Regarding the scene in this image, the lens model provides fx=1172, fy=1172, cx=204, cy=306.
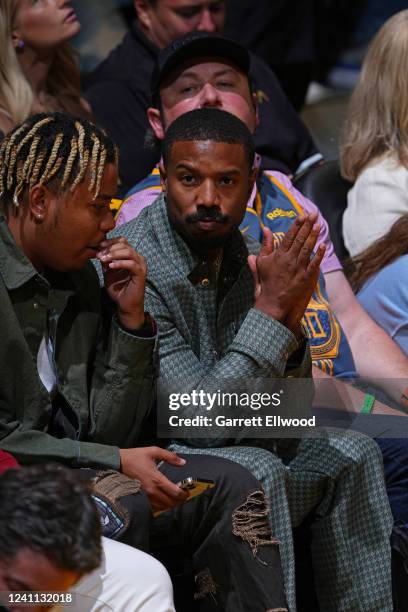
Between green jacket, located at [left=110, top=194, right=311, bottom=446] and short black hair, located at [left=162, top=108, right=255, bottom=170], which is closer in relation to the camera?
green jacket, located at [left=110, top=194, right=311, bottom=446]

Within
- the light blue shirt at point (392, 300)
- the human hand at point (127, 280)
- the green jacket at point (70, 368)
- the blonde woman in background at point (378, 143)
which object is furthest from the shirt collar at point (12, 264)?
the blonde woman in background at point (378, 143)

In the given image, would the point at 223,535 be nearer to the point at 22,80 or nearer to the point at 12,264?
the point at 12,264

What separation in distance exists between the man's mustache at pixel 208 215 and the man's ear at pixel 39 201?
1.33 ft

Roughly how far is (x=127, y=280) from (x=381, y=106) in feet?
5.57

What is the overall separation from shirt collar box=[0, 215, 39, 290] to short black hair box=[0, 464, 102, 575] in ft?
2.07

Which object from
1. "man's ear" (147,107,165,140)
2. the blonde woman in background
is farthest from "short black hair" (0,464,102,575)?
the blonde woman in background

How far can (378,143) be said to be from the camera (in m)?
4.12

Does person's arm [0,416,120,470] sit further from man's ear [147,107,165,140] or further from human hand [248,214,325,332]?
man's ear [147,107,165,140]

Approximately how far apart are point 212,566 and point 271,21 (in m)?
3.64

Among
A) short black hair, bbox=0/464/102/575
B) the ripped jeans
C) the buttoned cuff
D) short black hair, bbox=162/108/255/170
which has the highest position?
short black hair, bbox=162/108/255/170

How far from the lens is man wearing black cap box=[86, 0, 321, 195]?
4.16 metres

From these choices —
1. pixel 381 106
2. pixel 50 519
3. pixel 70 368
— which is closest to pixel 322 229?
pixel 381 106

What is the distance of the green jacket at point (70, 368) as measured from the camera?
2.57m

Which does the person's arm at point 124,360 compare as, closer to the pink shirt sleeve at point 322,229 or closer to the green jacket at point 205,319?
the green jacket at point 205,319
